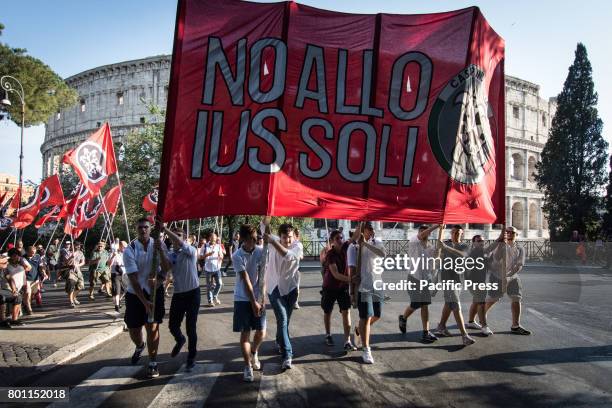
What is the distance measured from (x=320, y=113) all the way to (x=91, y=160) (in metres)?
6.90

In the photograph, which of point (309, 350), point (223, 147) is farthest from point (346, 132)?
point (309, 350)

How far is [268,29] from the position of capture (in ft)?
16.2

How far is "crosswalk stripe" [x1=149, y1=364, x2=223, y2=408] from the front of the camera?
4.78 metres

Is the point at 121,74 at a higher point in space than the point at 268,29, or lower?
higher

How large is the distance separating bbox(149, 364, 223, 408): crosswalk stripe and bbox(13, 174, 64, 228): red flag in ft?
36.7

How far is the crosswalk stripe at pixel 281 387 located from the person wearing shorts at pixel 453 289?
2.83m

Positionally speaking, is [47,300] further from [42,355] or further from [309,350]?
[309,350]

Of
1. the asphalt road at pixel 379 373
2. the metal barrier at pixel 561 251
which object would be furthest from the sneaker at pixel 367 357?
the metal barrier at pixel 561 251

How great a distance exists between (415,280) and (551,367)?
7.75ft

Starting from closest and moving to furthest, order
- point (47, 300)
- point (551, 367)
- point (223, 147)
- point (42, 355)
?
point (223, 147)
point (551, 367)
point (42, 355)
point (47, 300)

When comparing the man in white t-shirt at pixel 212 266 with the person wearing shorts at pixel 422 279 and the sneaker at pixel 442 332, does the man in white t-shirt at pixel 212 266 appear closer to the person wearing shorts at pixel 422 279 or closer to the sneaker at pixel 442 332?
the person wearing shorts at pixel 422 279

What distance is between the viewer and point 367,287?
6402mm

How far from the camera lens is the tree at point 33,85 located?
23.9 m

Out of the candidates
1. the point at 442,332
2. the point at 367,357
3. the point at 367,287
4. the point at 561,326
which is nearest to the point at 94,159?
the point at 367,287
